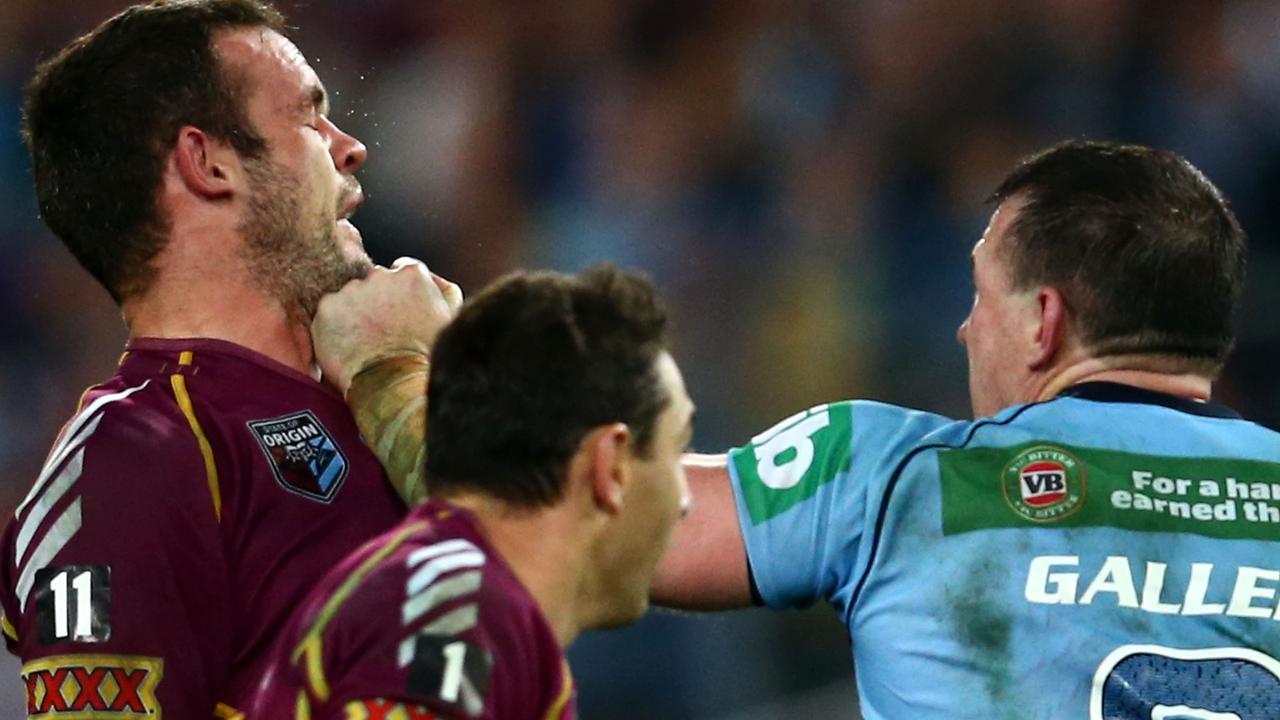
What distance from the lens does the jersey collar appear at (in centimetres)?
288

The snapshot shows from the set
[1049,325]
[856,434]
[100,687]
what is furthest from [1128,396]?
[100,687]

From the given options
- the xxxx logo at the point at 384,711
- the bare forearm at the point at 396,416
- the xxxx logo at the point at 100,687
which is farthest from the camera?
the bare forearm at the point at 396,416

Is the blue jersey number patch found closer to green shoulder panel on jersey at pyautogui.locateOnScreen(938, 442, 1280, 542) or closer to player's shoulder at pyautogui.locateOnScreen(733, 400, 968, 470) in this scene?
green shoulder panel on jersey at pyautogui.locateOnScreen(938, 442, 1280, 542)

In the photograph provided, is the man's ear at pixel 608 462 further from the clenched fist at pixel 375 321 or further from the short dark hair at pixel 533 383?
the clenched fist at pixel 375 321

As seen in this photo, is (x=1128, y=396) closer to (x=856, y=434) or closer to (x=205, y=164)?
(x=856, y=434)

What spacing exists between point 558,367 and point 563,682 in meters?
0.36

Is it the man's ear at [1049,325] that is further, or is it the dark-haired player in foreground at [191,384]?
the man's ear at [1049,325]

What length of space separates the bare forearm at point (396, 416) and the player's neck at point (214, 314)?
173mm

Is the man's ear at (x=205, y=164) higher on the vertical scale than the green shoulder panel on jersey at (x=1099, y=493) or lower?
higher

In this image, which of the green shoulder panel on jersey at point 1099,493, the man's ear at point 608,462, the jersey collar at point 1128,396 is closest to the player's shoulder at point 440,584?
the man's ear at point 608,462

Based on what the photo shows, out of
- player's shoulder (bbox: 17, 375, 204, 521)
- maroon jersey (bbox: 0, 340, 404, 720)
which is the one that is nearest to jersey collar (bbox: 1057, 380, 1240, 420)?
maroon jersey (bbox: 0, 340, 404, 720)

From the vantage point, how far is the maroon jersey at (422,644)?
1855 millimetres

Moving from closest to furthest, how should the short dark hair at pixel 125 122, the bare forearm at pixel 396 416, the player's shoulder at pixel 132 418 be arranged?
the player's shoulder at pixel 132 418 < the bare forearm at pixel 396 416 < the short dark hair at pixel 125 122

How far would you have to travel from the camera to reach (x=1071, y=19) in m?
7.64
